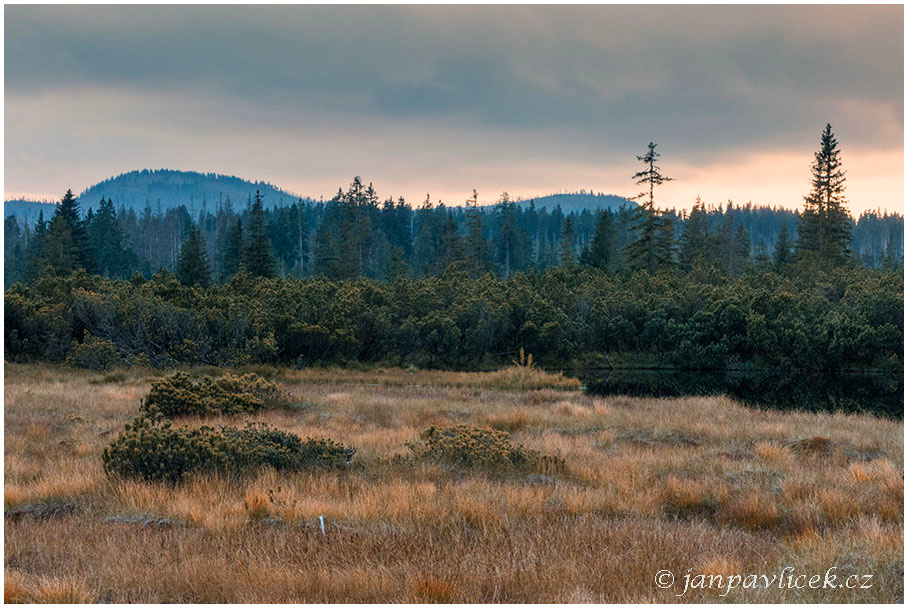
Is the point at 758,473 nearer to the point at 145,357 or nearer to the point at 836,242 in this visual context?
the point at 145,357

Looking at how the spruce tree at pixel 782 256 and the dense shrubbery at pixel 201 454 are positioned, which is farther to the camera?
the spruce tree at pixel 782 256

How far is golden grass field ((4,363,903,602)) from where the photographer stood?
506 cm

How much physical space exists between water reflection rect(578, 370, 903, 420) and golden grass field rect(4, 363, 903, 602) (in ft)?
48.3

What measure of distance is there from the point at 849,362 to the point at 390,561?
4192 cm

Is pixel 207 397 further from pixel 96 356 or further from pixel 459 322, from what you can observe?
pixel 459 322

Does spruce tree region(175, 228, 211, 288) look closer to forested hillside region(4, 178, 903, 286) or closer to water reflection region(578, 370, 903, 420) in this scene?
forested hillside region(4, 178, 903, 286)

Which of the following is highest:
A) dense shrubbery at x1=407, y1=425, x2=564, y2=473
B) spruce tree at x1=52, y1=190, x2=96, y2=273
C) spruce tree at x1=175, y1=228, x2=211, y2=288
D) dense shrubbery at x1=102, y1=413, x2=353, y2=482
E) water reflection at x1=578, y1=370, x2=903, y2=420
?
spruce tree at x1=52, y1=190, x2=96, y2=273

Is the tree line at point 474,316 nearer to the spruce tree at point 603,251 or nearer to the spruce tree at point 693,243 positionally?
the spruce tree at point 603,251

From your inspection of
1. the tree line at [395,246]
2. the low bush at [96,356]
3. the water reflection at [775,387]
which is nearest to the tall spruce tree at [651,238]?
the tree line at [395,246]

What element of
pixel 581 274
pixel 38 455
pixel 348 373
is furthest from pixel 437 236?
pixel 38 455

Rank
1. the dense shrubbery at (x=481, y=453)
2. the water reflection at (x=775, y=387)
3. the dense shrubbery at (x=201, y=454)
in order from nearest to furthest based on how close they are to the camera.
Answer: the dense shrubbery at (x=201, y=454)
the dense shrubbery at (x=481, y=453)
the water reflection at (x=775, y=387)

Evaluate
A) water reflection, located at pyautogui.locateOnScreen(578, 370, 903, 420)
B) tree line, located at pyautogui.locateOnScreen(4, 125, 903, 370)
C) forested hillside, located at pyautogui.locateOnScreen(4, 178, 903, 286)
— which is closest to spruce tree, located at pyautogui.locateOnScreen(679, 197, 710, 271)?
forested hillside, located at pyautogui.locateOnScreen(4, 178, 903, 286)

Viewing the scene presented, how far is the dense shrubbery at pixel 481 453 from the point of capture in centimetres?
979

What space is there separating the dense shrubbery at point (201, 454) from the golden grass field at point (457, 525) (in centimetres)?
37
